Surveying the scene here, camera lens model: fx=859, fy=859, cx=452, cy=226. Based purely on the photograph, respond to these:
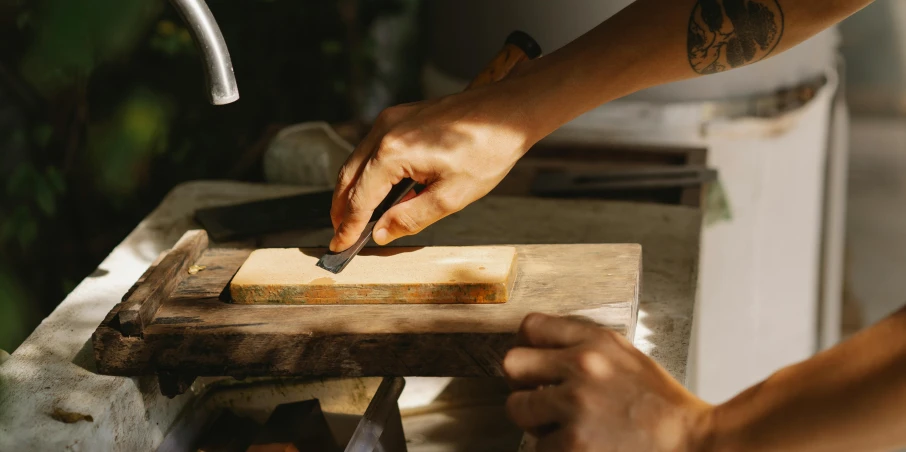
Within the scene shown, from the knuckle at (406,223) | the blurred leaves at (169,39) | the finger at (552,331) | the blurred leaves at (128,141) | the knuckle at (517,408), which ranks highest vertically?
the blurred leaves at (169,39)

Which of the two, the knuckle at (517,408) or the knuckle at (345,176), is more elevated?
the knuckle at (345,176)

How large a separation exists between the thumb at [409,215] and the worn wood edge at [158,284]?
0.28 metres

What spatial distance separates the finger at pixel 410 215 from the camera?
1110 millimetres

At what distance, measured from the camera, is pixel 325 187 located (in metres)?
1.71

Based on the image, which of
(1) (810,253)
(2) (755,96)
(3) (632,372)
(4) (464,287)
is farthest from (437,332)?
(1) (810,253)

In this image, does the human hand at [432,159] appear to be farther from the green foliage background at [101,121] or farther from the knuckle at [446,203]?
the green foliage background at [101,121]

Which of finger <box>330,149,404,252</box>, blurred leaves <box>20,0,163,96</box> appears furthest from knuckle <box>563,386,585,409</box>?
blurred leaves <box>20,0,163,96</box>

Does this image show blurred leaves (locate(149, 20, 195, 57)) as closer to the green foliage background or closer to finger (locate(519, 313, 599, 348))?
the green foliage background

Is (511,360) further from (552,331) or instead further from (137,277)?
(137,277)

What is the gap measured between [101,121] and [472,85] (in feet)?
3.55

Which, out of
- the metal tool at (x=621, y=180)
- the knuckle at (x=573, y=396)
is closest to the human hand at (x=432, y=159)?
the knuckle at (x=573, y=396)

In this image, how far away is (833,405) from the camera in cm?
75

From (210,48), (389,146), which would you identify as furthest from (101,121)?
(210,48)

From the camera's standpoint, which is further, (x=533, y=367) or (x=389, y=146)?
(x=389, y=146)
